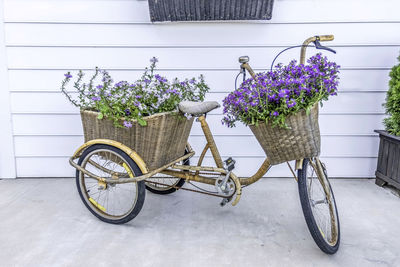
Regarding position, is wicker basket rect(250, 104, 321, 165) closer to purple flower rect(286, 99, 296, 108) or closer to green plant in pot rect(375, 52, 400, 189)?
purple flower rect(286, 99, 296, 108)

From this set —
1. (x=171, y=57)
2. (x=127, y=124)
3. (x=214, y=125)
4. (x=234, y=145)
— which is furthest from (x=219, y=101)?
(x=127, y=124)

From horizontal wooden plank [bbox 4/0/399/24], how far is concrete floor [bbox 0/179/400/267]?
129 cm

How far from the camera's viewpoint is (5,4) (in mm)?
2381

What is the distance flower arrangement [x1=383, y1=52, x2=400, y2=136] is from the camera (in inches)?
87.5

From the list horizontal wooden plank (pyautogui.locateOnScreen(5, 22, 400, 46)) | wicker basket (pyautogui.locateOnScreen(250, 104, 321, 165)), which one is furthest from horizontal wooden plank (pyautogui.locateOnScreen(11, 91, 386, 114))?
wicker basket (pyautogui.locateOnScreen(250, 104, 321, 165))

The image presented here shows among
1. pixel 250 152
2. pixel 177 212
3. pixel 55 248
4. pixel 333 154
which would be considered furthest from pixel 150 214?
pixel 333 154

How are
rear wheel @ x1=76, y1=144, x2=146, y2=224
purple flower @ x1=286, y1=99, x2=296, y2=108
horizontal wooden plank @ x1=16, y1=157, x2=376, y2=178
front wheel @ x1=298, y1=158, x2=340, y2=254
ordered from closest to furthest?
purple flower @ x1=286, y1=99, x2=296, y2=108
front wheel @ x1=298, y1=158, x2=340, y2=254
rear wheel @ x1=76, y1=144, x2=146, y2=224
horizontal wooden plank @ x1=16, y1=157, x2=376, y2=178

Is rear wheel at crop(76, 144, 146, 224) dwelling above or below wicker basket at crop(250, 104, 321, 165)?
below

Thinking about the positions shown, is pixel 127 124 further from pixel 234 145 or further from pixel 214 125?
pixel 234 145

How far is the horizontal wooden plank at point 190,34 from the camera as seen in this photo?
7.88 feet

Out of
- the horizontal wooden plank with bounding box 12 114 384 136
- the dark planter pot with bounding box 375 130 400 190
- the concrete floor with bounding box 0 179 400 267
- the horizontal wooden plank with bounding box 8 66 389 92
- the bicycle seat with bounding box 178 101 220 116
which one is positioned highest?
the horizontal wooden plank with bounding box 8 66 389 92

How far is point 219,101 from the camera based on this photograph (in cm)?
→ 251

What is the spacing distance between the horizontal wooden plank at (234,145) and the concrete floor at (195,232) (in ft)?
1.07

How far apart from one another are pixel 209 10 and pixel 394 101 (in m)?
1.45
